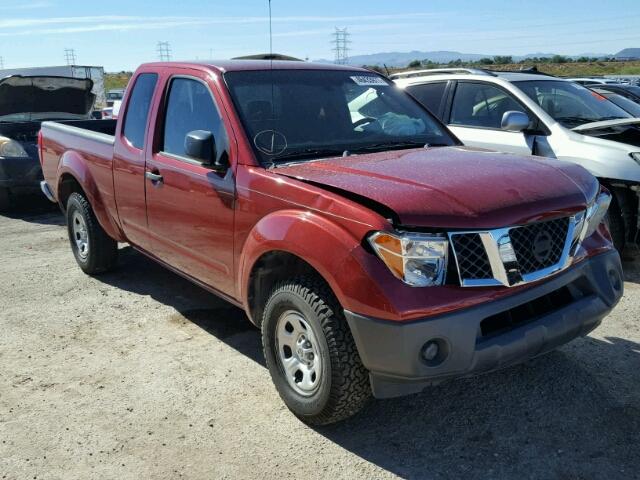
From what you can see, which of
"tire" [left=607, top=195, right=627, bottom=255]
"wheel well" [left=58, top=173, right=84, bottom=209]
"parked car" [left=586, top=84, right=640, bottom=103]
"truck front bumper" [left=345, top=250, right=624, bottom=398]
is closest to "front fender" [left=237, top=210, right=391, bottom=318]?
"truck front bumper" [left=345, top=250, right=624, bottom=398]

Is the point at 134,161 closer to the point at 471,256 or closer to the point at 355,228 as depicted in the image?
the point at 355,228

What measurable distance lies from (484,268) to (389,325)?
0.54m

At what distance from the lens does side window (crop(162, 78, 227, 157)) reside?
387cm

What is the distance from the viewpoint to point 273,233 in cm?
321

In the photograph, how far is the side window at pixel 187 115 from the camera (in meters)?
3.87

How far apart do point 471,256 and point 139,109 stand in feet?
10.1

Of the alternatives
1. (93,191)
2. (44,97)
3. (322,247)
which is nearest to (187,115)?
(93,191)

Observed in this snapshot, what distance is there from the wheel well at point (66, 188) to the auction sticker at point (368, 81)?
3.00 m

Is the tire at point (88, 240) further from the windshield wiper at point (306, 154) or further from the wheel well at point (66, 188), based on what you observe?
the windshield wiper at point (306, 154)

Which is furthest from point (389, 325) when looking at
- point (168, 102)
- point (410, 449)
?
point (168, 102)

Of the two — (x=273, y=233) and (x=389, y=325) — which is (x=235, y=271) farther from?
(x=389, y=325)

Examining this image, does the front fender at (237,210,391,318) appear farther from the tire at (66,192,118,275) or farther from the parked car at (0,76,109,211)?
the parked car at (0,76,109,211)

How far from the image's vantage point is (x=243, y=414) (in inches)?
137

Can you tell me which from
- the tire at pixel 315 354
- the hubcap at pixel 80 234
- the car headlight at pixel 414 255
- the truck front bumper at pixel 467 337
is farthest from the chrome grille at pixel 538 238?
the hubcap at pixel 80 234
